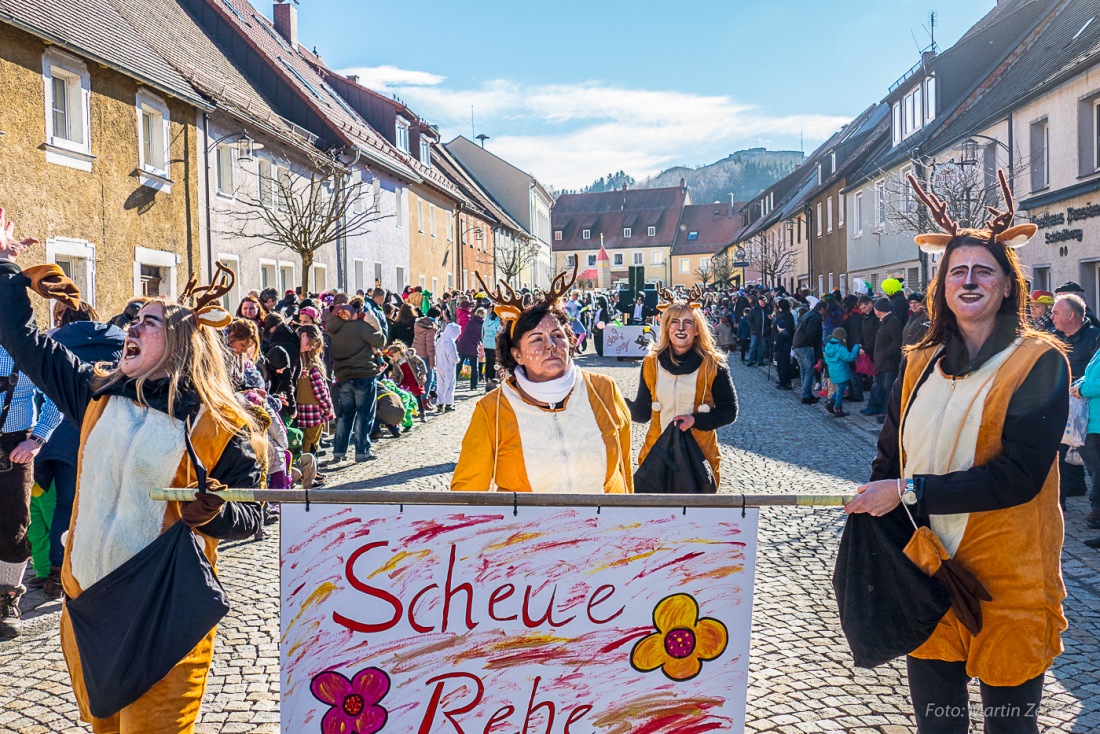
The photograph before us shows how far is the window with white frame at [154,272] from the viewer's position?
53.8ft

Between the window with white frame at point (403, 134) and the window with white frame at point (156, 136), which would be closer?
the window with white frame at point (156, 136)

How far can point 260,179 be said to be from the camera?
69.8 feet

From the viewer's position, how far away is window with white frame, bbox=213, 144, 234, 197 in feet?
65.7

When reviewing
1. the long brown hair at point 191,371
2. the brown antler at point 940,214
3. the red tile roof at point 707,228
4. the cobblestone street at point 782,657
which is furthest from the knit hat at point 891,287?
the red tile roof at point 707,228

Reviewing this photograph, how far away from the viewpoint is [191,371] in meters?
3.26

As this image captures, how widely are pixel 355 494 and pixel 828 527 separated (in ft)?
17.9

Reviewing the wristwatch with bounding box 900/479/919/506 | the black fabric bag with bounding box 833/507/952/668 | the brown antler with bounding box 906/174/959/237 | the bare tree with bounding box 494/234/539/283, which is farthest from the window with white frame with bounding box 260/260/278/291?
the bare tree with bounding box 494/234/539/283

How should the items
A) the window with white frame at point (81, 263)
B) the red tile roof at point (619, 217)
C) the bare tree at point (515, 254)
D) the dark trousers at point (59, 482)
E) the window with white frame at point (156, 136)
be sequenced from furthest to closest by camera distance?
the red tile roof at point (619, 217) < the bare tree at point (515, 254) < the window with white frame at point (156, 136) < the window with white frame at point (81, 263) < the dark trousers at point (59, 482)

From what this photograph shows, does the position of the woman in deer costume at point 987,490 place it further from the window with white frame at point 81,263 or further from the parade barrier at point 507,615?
the window with white frame at point 81,263

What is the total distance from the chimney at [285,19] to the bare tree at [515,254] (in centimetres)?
1560

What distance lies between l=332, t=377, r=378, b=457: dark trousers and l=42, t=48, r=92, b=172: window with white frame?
638 cm

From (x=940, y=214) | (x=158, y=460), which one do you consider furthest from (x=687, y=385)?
(x=158, y=460)

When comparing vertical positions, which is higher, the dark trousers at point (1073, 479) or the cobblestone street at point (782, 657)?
the dark trousers at point (1073, 479)

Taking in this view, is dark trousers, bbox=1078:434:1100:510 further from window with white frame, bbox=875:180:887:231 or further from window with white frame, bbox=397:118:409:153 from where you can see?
window with white frame, bbox=397:118:409:153
